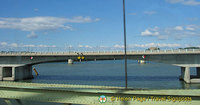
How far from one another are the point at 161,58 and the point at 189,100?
4219 centimetres

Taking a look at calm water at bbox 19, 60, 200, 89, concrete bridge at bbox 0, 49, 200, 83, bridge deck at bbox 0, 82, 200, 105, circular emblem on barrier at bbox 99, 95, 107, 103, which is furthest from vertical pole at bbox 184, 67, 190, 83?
circular emblem on barrier at bbox 99, 95, 107, 103

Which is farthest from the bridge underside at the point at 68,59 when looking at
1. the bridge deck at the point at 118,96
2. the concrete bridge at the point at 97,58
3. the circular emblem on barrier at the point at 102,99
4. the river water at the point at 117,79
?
the circular emblem on barrier at the point at 102,99

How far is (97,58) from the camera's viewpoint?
57.8m

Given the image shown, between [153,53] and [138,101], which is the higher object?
[153,53]

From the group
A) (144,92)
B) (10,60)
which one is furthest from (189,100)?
(10,60)

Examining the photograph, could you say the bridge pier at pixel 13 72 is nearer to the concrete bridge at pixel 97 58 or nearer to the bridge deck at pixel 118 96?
the concrete bridge at pixel 97 58

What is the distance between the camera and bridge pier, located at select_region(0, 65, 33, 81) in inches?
2352

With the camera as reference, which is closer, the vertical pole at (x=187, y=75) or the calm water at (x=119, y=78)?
the calm water at (x=119, y=78)

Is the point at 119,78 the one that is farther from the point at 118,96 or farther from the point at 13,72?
the point at 118,96

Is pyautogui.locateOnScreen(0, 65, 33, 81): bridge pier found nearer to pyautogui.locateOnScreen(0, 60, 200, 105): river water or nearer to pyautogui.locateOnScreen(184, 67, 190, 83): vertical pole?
pyautogui.locateOnScreen(0, 60, 200, 105): river water

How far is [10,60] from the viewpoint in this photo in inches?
2371

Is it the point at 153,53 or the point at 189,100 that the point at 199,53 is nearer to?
the point at 153,53

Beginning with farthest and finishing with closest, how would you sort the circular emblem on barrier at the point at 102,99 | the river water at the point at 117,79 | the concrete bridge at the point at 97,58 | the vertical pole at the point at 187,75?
1. the concrete bridge at the point at 97,58
2. the vertical pole at the point at 187,75
3. the river water at the point at 117,79
4. the circular emblem on barrier at the point at 102,99

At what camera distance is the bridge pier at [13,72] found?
59.8m
